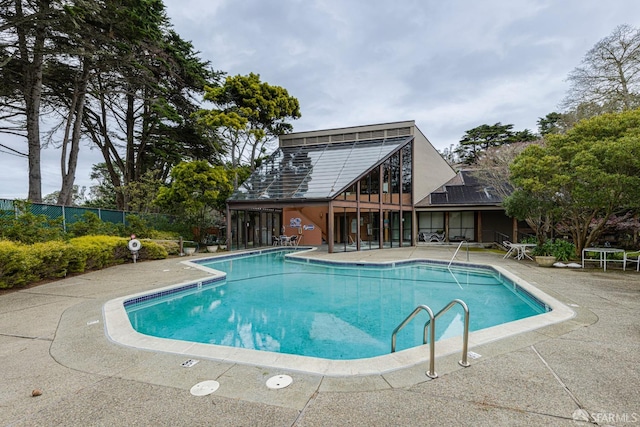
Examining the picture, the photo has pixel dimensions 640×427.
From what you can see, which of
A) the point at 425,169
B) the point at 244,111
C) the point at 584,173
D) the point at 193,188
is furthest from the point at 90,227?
the point at 425,169

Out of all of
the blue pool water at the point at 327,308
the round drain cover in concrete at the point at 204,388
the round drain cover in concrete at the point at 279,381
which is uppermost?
the round drain cover in concrete at the point at 204,388

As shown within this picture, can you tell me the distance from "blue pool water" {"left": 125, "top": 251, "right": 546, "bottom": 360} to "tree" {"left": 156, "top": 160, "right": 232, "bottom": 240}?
575 cm

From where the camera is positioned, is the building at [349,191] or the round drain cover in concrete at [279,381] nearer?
the round drain cover in concrete at [279,381]

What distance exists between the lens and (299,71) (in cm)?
1895

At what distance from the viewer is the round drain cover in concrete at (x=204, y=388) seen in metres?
2.52

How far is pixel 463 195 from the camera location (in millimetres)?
17188

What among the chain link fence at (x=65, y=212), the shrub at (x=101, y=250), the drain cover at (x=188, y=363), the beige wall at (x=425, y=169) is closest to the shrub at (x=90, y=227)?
the chain link fence at (x=65, y=212)

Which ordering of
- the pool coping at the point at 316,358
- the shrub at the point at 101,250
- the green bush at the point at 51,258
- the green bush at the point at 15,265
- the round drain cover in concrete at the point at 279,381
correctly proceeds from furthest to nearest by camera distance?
the shrub at the point at 101,250 < the green bush at the point at 51,258 < the green bush at the point at 15,265 < the pool coping at the point at 316,358 < the round drain cover in concrete at the point at 279,381

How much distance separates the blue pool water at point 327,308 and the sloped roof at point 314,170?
525 centimetres

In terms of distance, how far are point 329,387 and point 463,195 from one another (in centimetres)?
1689

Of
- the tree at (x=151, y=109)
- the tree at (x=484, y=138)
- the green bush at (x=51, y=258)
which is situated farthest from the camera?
the tree at (x=484, y=138)

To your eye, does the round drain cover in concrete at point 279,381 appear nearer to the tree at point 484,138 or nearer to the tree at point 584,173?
the tree at point 584,173

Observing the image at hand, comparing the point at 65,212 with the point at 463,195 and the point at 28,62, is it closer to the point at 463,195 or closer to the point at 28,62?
the point at 28,62

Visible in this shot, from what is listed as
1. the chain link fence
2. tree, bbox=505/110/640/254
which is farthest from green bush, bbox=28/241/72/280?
tree, bbox=505/110/640/254
